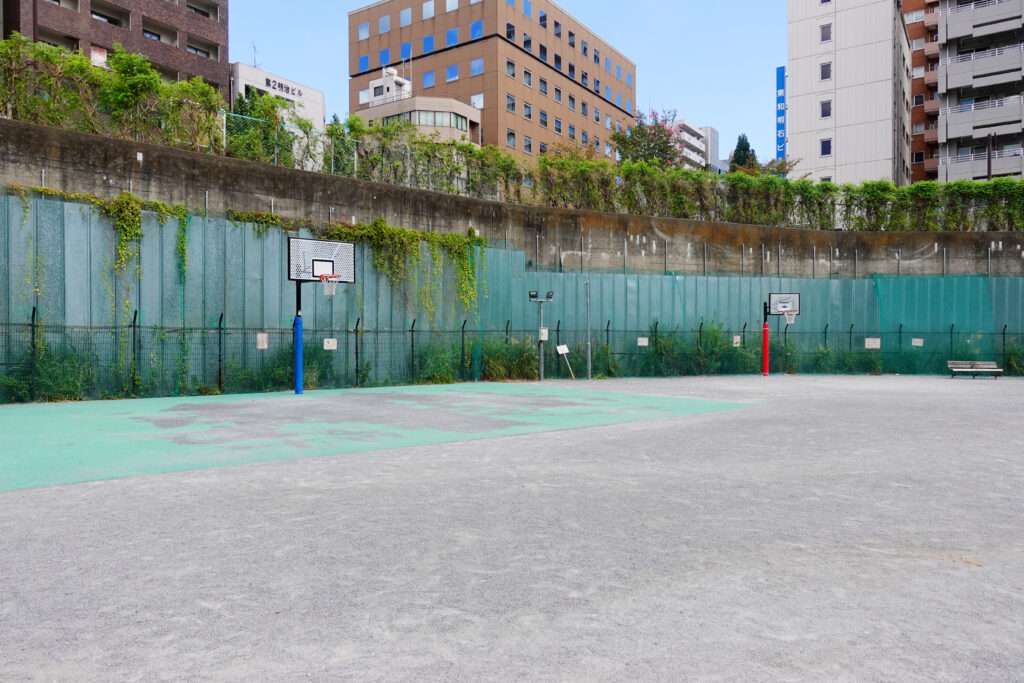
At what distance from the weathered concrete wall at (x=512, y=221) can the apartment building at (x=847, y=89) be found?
92.3 ft

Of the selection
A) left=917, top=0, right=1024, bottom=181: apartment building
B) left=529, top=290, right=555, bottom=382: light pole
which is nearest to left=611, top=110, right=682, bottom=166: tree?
left=917, top=0, right=1024, bottom=181: apartment building

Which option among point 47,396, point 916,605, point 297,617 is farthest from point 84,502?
point 47,396

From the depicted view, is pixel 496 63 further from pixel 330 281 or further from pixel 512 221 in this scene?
pixel 330 281

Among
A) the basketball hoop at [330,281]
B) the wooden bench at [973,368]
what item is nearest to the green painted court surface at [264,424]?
the basketball hoop at [330,281]

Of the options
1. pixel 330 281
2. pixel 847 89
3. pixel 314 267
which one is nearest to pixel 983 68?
pixel 847 89

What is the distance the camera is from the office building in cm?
5903

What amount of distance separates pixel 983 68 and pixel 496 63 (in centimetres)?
3607

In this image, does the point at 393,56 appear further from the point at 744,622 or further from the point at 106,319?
the point at 744,622

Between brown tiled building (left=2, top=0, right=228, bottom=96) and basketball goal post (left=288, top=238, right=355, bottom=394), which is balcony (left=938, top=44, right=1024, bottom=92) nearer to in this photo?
brown tiled building (left=2, top=0, right=228, bottom=96)

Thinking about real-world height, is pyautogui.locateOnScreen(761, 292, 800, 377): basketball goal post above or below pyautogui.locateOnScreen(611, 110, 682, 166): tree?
below

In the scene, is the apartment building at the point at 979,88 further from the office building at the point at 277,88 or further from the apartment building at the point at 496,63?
the office building at the point at 277,88

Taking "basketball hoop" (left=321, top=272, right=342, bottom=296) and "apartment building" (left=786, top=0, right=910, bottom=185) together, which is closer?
"basketball hoop" (left=321, top=272, right=342, bottom=296)

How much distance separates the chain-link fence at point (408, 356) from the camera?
1534 centimetres

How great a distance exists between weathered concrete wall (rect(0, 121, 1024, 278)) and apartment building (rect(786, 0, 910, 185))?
28.1 m
